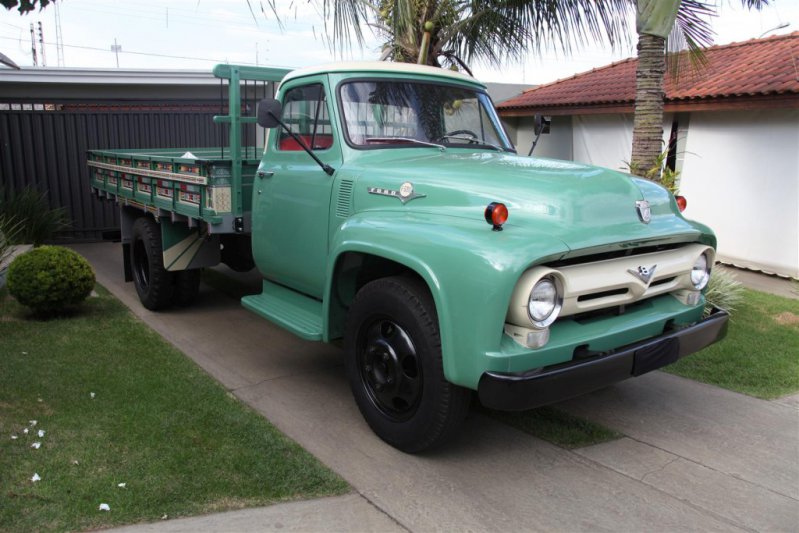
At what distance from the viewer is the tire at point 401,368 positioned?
353 cm

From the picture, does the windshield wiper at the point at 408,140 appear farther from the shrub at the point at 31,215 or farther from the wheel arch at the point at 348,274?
the shrub at the point at 31,215

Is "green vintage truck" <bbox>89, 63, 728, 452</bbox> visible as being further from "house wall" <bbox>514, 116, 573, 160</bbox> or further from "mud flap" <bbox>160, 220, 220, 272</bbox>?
"house wall" <bbox>514, 116, 573, 160</bbox>

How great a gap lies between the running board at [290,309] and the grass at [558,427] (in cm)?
130

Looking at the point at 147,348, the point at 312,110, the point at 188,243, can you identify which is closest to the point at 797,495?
the point at 312,110

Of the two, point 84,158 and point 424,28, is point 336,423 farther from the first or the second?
point 84,158

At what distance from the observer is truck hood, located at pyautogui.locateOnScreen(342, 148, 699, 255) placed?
355 cm

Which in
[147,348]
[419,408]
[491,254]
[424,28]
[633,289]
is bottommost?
[147,348]

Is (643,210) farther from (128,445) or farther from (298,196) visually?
(128,445)

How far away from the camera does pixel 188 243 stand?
6695 mm

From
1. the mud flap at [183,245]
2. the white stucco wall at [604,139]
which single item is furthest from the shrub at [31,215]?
the white stucco wall at [604,139]

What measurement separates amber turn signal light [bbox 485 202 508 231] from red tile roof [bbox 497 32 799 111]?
22.7ft

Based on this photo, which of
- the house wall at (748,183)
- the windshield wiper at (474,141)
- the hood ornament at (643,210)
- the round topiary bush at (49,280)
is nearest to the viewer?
the hood ornament at (643,210)

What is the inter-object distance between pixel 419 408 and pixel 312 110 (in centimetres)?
239

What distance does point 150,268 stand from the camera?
6.89m
